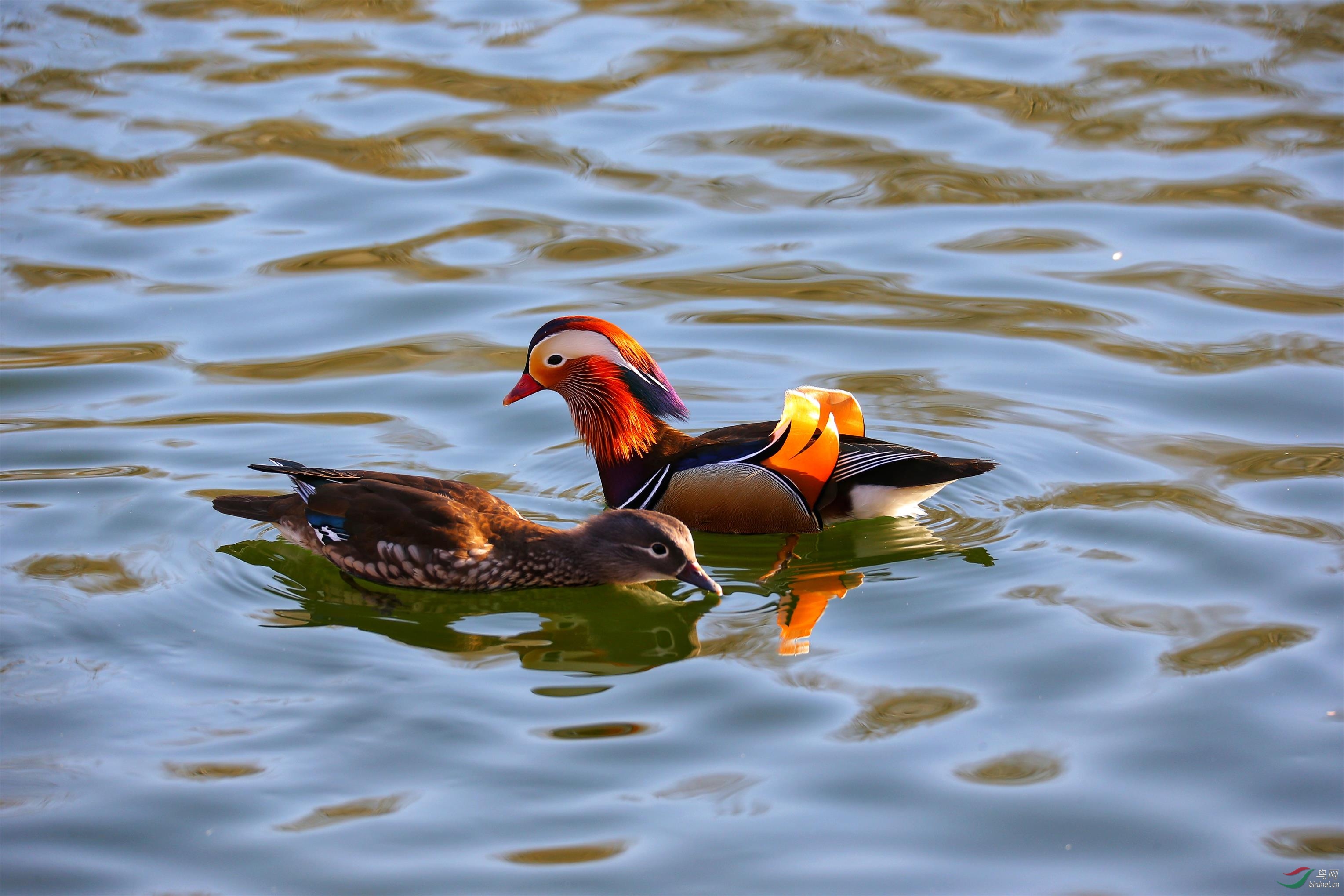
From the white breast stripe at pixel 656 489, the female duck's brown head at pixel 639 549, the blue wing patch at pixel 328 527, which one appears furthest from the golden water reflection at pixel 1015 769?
the blue wing patch at pixel 328 527

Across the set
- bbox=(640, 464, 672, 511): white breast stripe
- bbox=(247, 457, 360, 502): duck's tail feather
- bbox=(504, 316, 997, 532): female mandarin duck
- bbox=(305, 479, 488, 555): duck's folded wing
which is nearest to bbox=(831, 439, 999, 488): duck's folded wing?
bbox=(504, 316, 997, 532): female mandarin duck

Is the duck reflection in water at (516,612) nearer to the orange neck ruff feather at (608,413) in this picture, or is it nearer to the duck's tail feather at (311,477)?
the duck's tail feather at (311,477)

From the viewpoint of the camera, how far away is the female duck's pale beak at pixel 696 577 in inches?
259

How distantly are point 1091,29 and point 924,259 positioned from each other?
5443 millimetres

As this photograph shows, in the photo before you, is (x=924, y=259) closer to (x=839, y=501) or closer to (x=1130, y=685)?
(x=839, y=501)

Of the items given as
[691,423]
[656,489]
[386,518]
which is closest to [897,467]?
[656,489]

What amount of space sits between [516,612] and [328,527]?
947mm

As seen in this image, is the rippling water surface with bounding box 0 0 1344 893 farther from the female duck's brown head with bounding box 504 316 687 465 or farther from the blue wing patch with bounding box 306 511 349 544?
the female duck's brown head with bounding box 504 316 687 465

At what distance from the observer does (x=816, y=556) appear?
7.31 metres

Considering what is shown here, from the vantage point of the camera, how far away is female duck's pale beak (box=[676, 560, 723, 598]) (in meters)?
6.57

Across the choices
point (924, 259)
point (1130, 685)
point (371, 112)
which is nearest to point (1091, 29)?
point (924, 259)

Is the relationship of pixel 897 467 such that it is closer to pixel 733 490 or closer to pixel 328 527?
pixel 733 490

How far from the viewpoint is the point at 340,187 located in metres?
12.5

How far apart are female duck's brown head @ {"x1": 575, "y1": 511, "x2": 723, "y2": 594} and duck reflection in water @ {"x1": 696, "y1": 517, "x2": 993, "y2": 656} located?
0.29 meters
